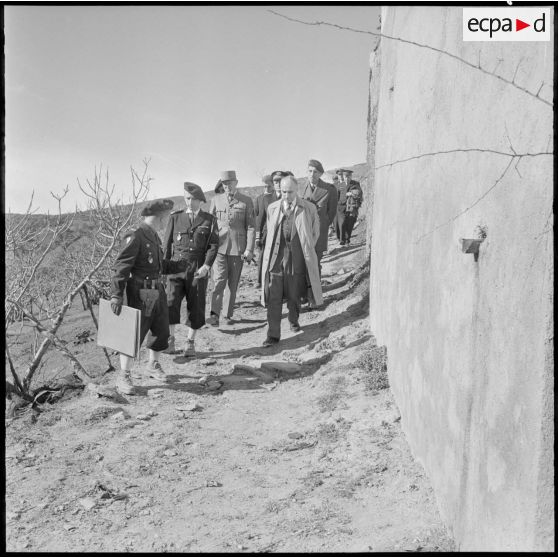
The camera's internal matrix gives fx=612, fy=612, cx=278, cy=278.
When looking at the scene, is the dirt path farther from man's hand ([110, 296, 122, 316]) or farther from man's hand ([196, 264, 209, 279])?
man's hand ([196, 264, 209, 279])

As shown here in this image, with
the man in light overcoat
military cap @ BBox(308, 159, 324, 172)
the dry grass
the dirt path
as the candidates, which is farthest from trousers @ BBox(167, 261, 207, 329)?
military cap @ BBox(308, 159, 324, 172)

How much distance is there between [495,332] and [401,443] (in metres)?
1.98

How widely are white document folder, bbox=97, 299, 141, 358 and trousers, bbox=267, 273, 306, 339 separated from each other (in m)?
2.04

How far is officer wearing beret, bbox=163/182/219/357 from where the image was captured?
6.55m

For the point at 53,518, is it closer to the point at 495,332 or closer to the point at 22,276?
the point at 495,332

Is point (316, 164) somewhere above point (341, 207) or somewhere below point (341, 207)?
above

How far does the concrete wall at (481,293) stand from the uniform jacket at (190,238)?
9.15 feet

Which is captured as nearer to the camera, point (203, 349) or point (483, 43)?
point (483, 43)

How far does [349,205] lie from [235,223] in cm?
657

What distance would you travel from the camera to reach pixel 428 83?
396 cm

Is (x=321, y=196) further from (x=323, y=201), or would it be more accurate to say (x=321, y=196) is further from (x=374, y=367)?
(x=374, y=367)

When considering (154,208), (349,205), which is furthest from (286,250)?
(349,205)

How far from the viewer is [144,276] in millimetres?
5508

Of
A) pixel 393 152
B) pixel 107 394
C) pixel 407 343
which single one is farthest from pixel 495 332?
pixel 107 394
